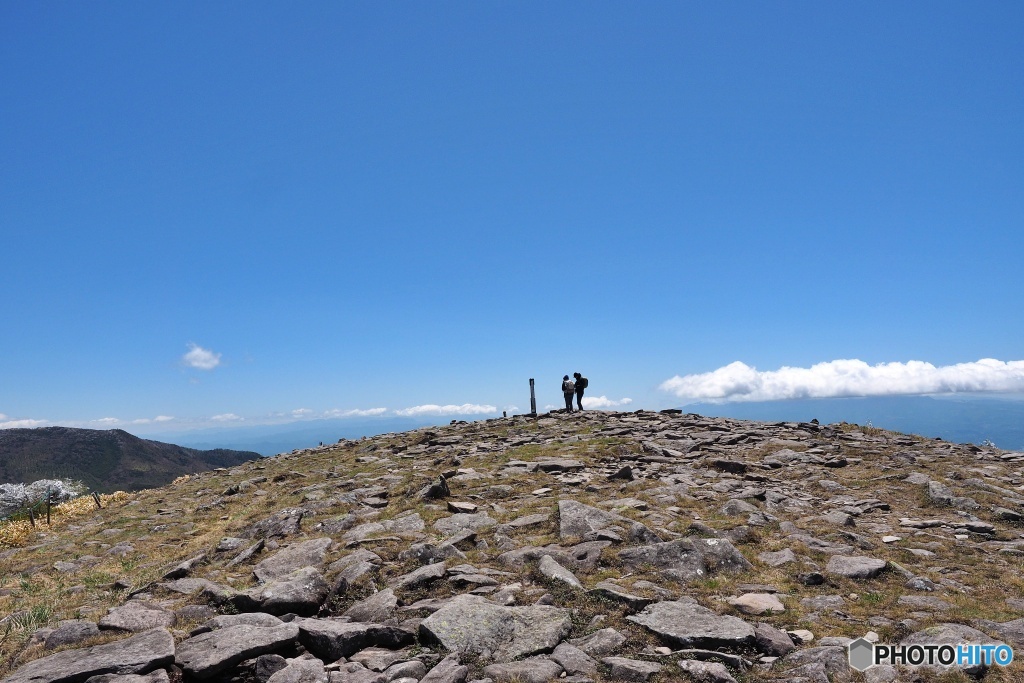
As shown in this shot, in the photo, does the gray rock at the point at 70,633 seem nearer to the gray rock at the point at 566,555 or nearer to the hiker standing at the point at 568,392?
the gray rock at the point at 566,555

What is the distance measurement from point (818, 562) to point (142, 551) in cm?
2248

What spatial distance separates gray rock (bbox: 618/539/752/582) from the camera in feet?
38.5

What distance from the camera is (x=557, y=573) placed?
1118cm

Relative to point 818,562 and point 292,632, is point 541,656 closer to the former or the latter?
point 292,632

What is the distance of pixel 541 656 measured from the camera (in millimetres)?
8195

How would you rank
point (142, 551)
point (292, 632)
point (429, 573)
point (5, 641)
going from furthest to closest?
point (142, 551)
point (429, 573)
point (5, 641)
point (292, 632)

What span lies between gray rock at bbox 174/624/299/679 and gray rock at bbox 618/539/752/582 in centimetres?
757

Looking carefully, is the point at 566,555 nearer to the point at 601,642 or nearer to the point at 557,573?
the point at 557,573

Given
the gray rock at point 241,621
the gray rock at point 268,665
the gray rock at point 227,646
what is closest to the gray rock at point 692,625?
the gray rock at point 268,665

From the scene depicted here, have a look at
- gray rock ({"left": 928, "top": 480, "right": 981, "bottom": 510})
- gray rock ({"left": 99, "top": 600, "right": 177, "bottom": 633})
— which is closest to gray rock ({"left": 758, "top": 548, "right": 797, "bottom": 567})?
gray rock ({"left": 928, "top": 480, "right": 981, "bottom": 510})

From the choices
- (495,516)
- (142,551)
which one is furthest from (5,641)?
(495,516)

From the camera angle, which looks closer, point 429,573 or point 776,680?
point 776,680

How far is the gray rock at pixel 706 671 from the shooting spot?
7414mm

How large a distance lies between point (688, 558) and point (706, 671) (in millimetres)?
4723
